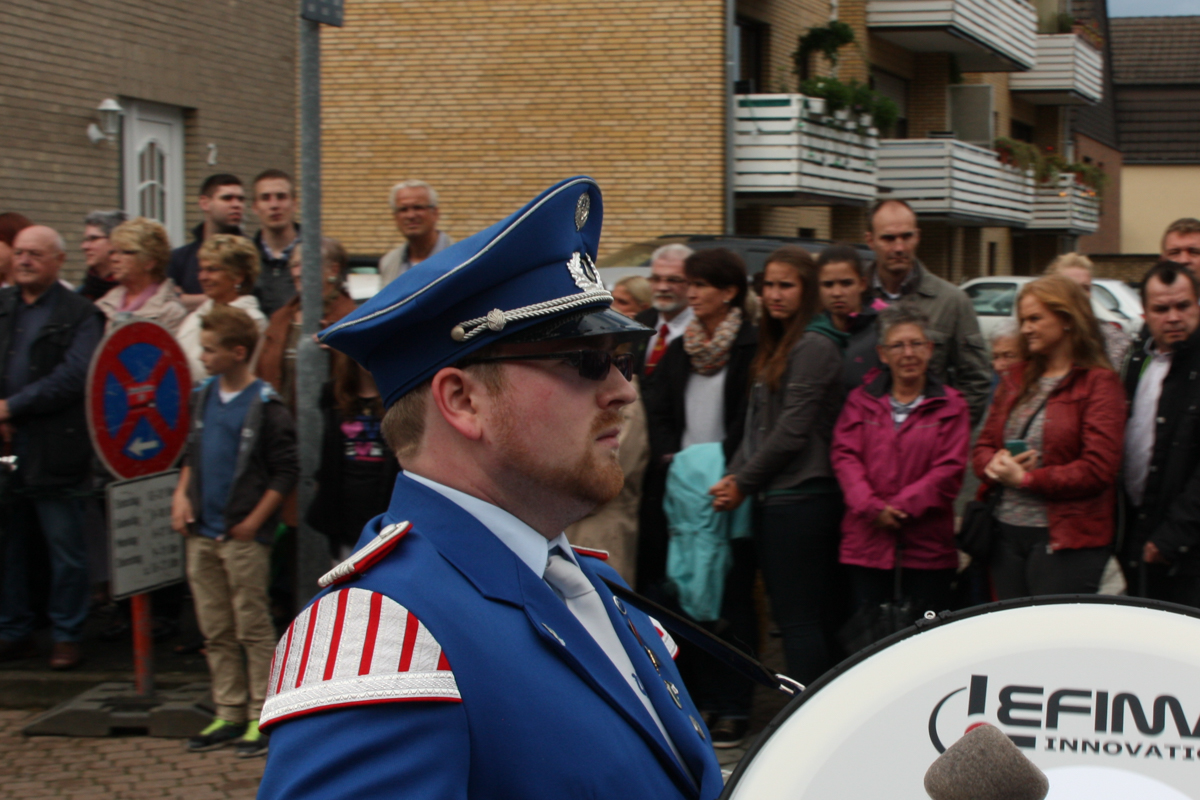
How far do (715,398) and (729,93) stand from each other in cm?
1298

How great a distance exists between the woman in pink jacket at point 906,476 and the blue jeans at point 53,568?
12.7 ft

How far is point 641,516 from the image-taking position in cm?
533

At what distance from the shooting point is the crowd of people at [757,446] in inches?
176

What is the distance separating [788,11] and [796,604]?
16928 millimetres

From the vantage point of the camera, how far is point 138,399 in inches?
215

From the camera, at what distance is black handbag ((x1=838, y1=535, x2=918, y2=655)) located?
451cm

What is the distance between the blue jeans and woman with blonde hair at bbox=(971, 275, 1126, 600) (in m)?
4.41

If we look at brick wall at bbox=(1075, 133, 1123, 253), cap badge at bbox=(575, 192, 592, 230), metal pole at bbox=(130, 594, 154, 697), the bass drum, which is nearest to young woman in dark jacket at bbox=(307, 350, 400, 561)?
metal pole at bbox=(130, 594, 154, 697)

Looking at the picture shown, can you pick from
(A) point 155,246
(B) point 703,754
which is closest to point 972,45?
(A) point 155,246

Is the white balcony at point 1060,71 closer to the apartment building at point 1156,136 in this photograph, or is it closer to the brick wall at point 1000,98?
the brick wall at point 1000,98

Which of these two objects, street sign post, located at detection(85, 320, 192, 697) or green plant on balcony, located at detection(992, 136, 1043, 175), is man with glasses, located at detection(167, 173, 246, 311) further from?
green plant on balcony, located at detection(992, 136, 1043, 175)

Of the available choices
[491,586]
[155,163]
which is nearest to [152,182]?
[155,163]

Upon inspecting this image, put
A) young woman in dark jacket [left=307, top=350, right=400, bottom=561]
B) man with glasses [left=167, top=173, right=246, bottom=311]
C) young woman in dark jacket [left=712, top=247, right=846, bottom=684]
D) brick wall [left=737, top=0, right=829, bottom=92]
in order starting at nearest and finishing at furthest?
young woman in dark jacket [left=712, top=247, right=846, bottom=684], young woman in dark jacket [left=307, top=350, right=400, bottom=561], man with glasses [left=167, top=173, right=246, bottom=311], brick wall [left=737, top=0, right=829, bottom=92]

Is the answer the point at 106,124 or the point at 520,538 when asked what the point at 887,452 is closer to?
the point at 520,538
